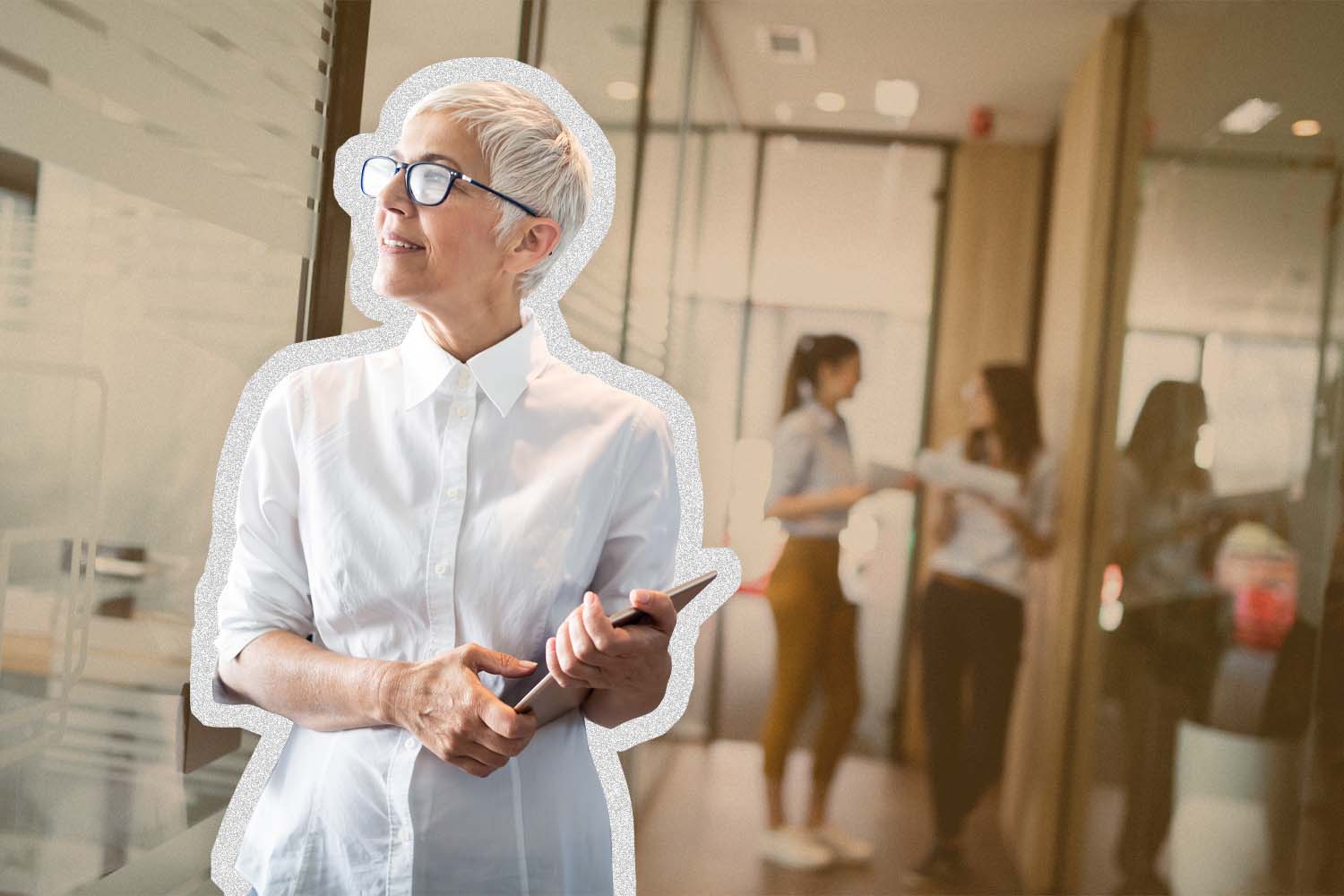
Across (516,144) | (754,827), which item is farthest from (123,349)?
(754,827)

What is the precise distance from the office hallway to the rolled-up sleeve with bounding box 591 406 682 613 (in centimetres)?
84

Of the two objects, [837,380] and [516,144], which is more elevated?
[516,144]

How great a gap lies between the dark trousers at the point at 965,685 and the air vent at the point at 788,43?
43.1 inches

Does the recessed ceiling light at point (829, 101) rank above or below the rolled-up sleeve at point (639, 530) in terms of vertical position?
above

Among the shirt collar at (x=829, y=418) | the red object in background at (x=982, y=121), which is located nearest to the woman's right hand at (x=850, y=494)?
the shirt collar at (x=829, y=418)

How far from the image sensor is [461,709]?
130cm

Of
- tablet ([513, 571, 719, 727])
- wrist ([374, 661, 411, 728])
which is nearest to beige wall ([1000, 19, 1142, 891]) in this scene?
tablet ([513, 571, 719, 727])

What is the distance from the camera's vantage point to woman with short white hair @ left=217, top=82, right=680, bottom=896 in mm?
1424

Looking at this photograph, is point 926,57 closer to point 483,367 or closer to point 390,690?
point 483,367

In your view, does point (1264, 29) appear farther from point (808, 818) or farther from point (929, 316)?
point (808, 818)

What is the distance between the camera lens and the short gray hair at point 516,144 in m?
1.42

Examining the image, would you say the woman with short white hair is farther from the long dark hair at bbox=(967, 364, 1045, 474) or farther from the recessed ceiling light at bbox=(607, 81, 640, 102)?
the long dark hair at bbox=(967, 364, 1045, 474)

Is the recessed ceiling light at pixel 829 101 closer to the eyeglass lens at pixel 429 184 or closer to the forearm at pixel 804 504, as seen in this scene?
the forearm at pixel 804 504

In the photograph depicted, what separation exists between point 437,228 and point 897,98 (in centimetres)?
116
